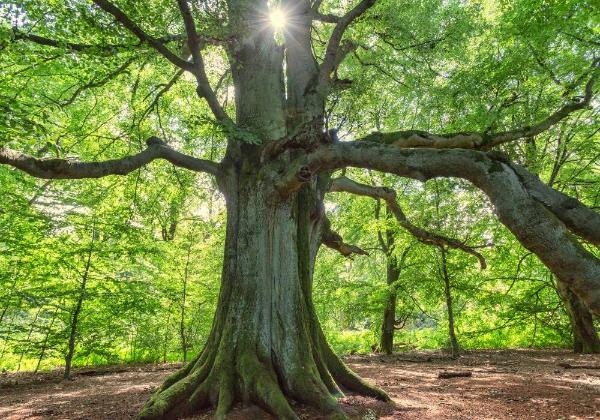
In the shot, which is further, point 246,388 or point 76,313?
point 76,313

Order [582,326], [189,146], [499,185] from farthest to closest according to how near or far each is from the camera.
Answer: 1. [582,326]
2. [189,146]
3. [499,185]

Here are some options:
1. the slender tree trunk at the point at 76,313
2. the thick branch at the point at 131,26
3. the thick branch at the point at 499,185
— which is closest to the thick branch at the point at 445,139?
the thick branch at the point at 499,185

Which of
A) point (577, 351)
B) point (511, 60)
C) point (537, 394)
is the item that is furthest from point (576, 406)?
point (577, 351)

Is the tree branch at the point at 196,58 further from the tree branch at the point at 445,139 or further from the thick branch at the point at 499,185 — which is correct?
the tree branch at the point at 445,139

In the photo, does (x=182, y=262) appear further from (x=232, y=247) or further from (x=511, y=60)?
(x=511, y=60)

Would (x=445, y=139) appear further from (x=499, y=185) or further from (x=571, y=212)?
(x=571, y=212)

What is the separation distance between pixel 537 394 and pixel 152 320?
11460mm

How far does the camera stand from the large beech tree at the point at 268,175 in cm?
341

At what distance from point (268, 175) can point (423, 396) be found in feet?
11.8

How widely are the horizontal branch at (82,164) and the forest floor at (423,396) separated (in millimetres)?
2887

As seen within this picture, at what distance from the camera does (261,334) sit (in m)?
4.62

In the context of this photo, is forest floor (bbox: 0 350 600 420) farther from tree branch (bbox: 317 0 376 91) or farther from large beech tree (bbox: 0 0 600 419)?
tree branch (bbox: 317 0 376 91)

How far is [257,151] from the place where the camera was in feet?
18.1

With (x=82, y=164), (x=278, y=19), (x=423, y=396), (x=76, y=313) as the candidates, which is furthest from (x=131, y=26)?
(x=76, y=313)
